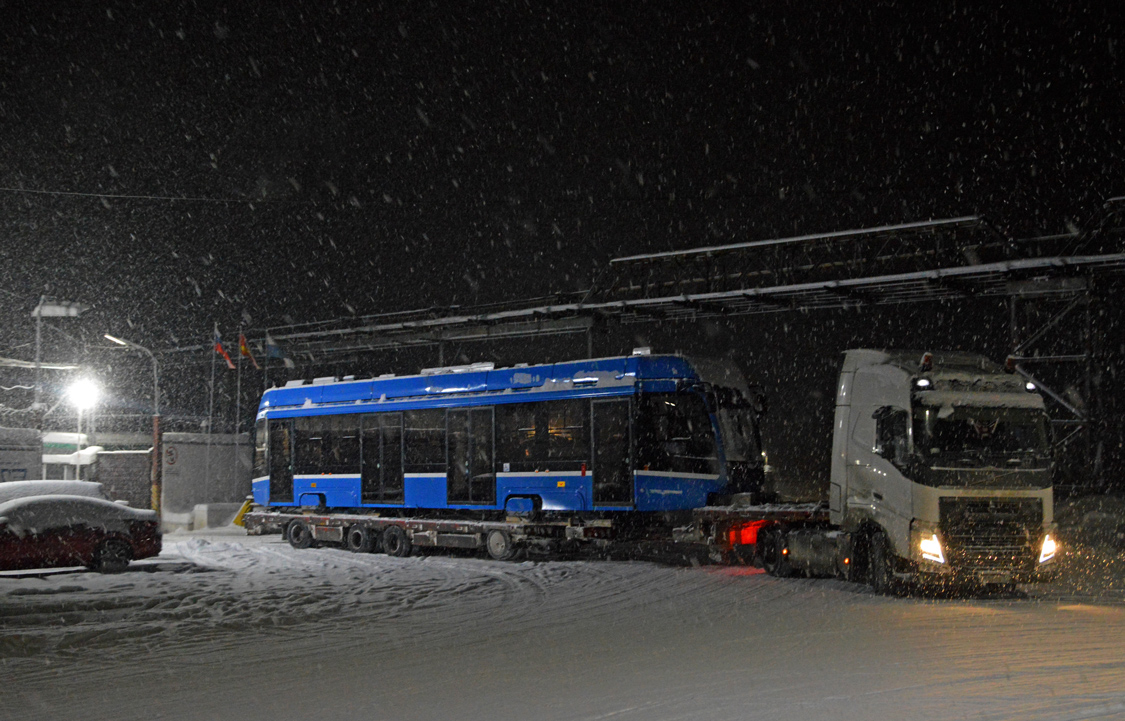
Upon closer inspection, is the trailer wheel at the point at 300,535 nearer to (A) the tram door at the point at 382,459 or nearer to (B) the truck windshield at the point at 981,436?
(A) the tram door at the point at 382,459

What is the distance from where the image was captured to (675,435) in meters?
19.9

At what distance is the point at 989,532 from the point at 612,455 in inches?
292

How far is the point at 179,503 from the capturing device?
34.6 meters

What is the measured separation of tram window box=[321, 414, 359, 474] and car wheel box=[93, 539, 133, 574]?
19.5 feet

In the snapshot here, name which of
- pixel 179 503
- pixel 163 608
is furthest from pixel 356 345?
pixel 163 608

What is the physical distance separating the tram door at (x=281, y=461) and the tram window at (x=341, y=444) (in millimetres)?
1350

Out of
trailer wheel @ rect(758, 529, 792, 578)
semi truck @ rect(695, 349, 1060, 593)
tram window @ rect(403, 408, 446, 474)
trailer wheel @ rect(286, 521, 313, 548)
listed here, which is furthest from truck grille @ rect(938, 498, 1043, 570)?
trailer wheel @ rect(286, 521, 313, 548)

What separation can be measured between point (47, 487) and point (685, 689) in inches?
635

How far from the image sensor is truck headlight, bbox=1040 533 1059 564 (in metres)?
14.8

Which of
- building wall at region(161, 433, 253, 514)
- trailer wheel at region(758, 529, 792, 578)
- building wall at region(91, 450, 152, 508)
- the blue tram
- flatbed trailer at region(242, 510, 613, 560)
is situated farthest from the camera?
building wall at region(91, 450, 152, 508)

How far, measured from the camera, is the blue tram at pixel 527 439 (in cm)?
1989

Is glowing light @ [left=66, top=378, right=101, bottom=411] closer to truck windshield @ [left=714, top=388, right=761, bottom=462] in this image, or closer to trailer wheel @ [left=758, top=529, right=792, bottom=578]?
truck windshield @ [left=714, top=388, right=761, bottom=462]

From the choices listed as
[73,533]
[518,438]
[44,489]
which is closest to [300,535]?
[44,489]

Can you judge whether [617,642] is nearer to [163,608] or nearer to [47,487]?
[163,608]
